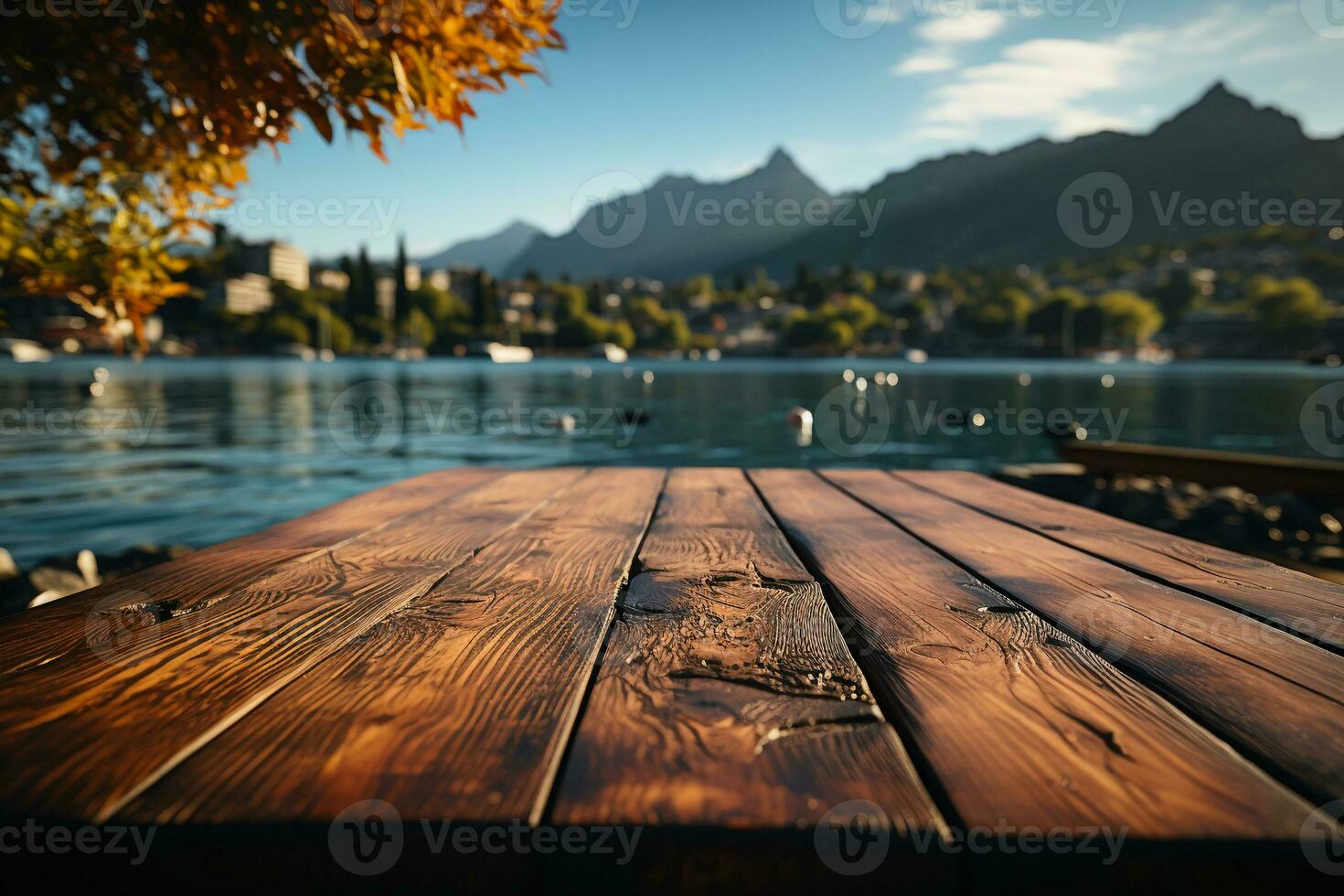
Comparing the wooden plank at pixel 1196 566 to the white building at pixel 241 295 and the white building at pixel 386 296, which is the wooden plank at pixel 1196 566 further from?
the white building at pixel 241 295

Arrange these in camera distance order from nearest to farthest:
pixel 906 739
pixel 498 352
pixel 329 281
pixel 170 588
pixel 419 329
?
pixel 906 739
pixel 170 588
pixel 498 352
pixel 419 329
pixel 329 281

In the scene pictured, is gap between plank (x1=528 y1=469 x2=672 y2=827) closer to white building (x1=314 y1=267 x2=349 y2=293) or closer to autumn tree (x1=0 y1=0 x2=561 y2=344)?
autumn tree (x1=0 y1=0 x2=561 y2=344)

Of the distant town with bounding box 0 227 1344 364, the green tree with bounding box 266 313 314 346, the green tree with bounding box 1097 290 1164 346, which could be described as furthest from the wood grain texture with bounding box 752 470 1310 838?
the green tree with bounding box 266 313 314 346

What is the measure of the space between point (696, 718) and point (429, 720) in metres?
0.43

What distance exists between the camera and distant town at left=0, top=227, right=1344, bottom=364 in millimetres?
135750

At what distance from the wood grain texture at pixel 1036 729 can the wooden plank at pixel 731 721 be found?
0.26ft

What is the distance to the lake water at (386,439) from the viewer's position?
11.6 m

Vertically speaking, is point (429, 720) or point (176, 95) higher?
point (176, 95)

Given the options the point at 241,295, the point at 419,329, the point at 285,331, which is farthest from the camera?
the point at 241,295

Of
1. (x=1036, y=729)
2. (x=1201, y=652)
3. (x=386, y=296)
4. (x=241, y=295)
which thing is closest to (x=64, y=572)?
(x=1036, y=729)

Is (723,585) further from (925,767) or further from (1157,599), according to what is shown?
(1157,599)

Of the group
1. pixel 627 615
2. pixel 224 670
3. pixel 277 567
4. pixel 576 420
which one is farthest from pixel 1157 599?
pixel 576 420

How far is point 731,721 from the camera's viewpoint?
3.72ft

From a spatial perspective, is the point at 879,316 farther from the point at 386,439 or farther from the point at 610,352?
the point at 386,439
